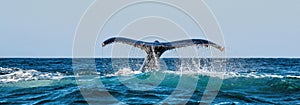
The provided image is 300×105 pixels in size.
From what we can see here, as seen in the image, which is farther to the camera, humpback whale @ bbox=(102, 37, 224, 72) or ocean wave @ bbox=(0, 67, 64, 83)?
ocean wave @ bbox=(0, 67, 64, 83)

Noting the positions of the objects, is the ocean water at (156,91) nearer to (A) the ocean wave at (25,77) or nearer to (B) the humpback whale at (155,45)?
(B) the humpback whale at (155,45)

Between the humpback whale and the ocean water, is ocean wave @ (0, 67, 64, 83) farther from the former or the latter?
the humpback whale

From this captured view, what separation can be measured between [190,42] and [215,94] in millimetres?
1794

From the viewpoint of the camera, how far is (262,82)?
47.0ft

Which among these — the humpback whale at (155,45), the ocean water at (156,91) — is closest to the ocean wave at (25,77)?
the ocean water at (156,91)

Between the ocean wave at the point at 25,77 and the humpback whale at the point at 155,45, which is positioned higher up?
the humpback whale at the point at 155,45

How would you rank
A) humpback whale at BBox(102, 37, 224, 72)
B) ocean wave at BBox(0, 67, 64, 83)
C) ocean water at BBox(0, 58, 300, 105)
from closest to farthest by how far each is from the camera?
ocean water at BBox(0, 58, 300, 105), humpback whale at BBox(102, 37, 224, 72), ocean wave at BBox(0, 67, 64, 83)

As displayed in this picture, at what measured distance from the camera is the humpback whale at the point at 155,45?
11.8 m

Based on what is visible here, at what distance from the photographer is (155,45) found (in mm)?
13516

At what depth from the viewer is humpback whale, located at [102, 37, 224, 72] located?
11.8m

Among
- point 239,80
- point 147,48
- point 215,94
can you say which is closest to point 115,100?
point 215,94

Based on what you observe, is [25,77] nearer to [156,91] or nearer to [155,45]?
[155,45]

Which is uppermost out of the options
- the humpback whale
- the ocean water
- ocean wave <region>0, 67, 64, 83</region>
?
the humpback whale

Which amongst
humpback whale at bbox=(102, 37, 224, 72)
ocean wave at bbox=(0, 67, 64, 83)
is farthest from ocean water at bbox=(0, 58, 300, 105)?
ocean wave at bbox=(0, 67, 64, 83)
